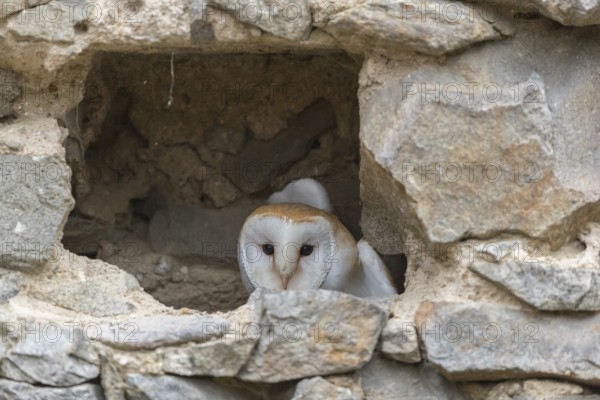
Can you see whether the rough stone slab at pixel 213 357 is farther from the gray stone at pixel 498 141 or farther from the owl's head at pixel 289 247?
the owl's head at pixel 289 247

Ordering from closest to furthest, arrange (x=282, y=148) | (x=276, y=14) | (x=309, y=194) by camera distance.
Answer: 1. (x=276, y=14)
2. (x=309, y=194)
3. (x=282, y=148)

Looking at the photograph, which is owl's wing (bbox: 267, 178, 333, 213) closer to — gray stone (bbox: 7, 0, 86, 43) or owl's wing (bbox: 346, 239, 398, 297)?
owl's wing (bbox: 346, 239, 398, 297)

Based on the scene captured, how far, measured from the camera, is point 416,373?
3211mm

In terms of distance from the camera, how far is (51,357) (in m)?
3.15

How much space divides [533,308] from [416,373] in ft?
1.12

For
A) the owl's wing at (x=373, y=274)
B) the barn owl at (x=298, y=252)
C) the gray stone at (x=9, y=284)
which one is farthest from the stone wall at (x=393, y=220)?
the barn owl at (x=298, y=252)

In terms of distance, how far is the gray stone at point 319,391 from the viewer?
3102 mm

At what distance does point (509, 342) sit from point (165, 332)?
0.87 metres

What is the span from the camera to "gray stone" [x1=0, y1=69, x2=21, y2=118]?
11.2ft

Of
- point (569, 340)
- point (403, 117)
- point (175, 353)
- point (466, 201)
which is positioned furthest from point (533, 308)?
point (175, 353)

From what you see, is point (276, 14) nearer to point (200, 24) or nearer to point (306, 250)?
point (200, 24)

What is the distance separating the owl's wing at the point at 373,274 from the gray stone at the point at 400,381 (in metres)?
0.53

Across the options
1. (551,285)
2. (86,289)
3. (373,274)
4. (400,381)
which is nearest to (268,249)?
(373,274)

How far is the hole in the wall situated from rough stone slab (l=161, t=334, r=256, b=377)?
0.92 metres
